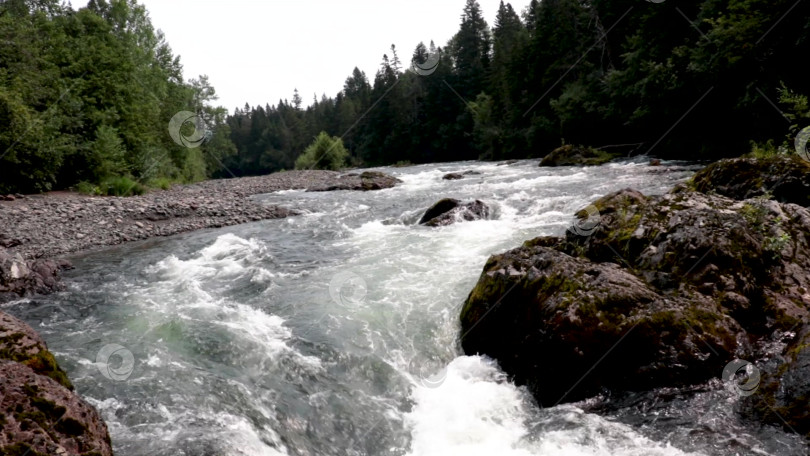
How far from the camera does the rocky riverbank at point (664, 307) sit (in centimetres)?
419

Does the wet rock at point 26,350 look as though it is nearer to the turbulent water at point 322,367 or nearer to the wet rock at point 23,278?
the turbulent water at point 322,367

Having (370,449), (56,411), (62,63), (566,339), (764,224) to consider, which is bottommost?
(370,449)

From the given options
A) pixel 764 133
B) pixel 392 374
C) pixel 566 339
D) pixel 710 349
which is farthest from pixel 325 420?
pixel 764 133

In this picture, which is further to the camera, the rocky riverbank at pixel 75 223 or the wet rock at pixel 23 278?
the rocky riverbank at pixel 75 223

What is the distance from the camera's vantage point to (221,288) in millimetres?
7992

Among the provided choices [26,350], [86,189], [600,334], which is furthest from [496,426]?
[86,189]

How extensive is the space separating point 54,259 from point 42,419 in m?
8.77

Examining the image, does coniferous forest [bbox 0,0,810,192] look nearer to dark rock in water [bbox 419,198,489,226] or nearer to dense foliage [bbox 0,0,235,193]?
dense foliage [bbox 0,0,235,193]

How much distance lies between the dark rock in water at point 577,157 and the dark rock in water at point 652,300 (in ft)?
62.7

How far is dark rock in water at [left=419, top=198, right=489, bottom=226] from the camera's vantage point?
11930 millimetres

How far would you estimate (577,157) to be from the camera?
968 inches

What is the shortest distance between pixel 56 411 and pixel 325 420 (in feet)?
7.25

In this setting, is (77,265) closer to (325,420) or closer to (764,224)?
(325,420)

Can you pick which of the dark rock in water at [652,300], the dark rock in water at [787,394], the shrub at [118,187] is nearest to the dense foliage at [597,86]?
the dark rock in water at [652,300]
